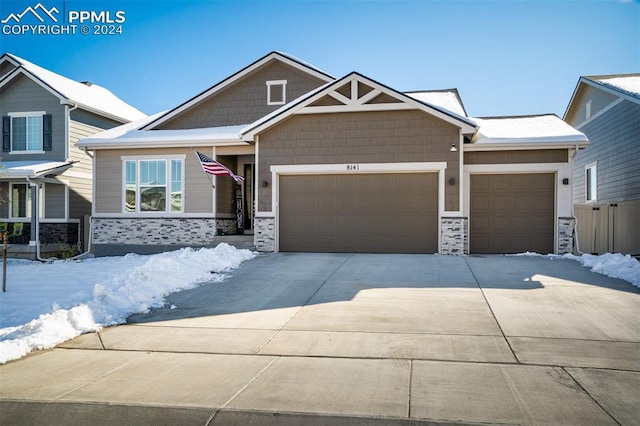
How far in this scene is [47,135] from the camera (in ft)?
65.2

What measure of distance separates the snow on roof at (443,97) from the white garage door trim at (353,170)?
433 cm

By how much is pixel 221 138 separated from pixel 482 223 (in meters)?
8.26

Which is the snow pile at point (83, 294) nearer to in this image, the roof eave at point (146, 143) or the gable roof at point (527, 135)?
the roof eave at point (146, 143)

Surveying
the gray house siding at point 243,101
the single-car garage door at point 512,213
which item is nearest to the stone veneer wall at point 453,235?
the single-car garage door at point 512,213

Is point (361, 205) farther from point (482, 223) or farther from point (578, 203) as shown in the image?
point (578, 203)

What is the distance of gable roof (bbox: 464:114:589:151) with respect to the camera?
541 inches

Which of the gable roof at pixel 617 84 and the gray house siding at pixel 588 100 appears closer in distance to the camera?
the gable roof at pixel 617 84

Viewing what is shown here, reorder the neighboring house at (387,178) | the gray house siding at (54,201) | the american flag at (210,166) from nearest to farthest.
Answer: the neighboring house at (387,178) < the american flag at (210,166) < the gray house siding at (54,201)

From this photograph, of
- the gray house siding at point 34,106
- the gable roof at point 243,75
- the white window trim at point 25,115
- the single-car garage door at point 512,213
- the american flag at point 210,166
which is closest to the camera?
the single-car garage door at point 512,213

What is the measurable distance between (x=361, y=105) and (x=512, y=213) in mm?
5244

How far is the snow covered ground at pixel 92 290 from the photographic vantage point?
635 cm

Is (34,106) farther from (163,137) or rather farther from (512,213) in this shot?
(512,213)

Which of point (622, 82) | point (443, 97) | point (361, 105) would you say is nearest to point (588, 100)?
point (622, 82)

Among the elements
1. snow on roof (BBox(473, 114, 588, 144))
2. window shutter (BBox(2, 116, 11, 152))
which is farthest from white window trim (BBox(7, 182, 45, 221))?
snow on roof (BBox(473, 114, 588, 144))
